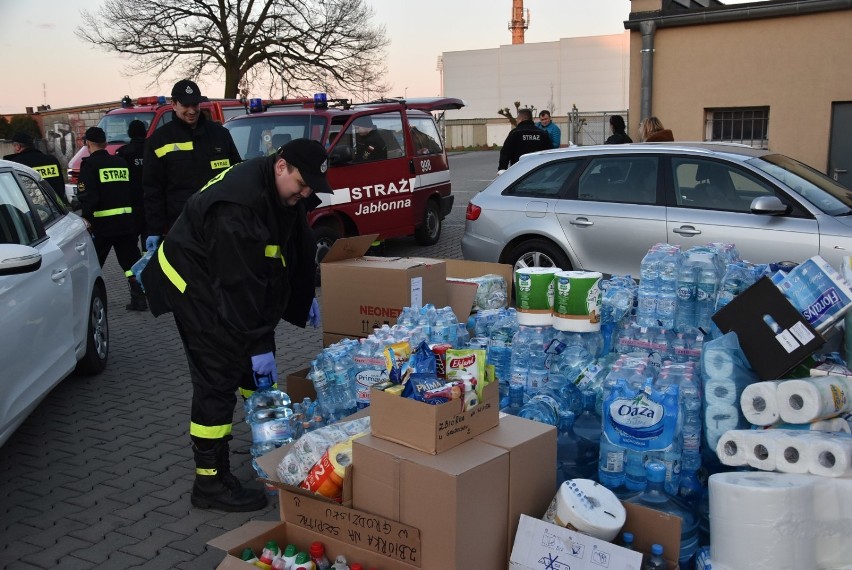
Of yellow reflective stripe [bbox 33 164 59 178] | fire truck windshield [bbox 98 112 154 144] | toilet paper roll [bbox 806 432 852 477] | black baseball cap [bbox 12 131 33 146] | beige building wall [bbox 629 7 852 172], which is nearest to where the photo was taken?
toilet paper roll [bbox 806 432 852 477]

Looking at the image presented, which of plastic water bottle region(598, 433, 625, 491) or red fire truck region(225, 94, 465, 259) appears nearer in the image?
plastic water bottle region(598, 433, 625, 491)

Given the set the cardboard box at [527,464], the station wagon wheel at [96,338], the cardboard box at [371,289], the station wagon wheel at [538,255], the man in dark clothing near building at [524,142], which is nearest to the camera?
the cardboard box at [527,464]

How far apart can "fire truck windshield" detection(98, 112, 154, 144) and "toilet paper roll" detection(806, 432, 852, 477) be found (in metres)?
14.2

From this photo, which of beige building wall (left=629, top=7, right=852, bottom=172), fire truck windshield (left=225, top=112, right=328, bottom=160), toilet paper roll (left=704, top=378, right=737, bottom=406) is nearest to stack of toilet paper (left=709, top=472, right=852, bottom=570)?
toilet paper roll (left=704, top=378, right=737, bottom=406)

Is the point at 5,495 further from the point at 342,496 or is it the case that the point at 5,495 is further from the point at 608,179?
the point at 608,179

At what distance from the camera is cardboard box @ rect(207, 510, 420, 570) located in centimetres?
312

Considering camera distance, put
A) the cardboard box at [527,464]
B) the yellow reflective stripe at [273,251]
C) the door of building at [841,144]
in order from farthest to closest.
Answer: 1. the door of building at [841,144]
2. the yellow reflective stripe at [273,251]
3. the cardboard box at [527,464]

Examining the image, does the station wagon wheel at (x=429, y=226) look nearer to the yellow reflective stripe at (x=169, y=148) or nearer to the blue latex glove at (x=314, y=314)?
the yellow reflective stripe at (x=169, y=148)

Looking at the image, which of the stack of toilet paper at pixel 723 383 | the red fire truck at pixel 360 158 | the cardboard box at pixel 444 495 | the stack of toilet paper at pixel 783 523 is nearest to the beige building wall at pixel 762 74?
the red fire truck at pixel 360 158

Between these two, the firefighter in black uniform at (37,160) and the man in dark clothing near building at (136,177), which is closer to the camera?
the man in dark clothing near building at (136,177)

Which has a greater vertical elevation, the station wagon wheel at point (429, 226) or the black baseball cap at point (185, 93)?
the black baseball cap at point (185, 93)

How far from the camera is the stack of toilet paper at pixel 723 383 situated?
3.80 m

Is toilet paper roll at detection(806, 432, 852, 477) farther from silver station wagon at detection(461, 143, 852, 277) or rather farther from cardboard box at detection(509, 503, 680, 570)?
silver station wagon at detection(461, 143, 852, 277)

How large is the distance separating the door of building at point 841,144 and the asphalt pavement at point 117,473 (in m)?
10.3
